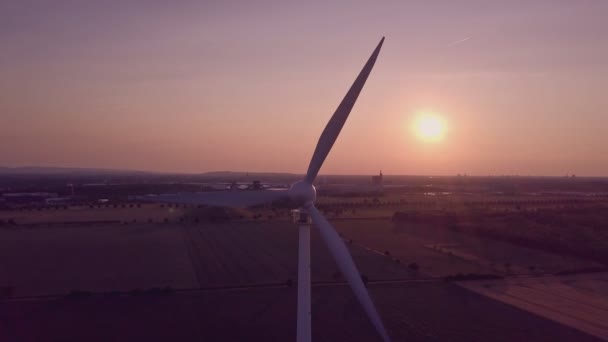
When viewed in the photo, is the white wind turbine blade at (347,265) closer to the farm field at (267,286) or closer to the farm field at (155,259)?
the farm field at (267,286)

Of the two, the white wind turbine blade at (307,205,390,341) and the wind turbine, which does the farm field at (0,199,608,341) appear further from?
the white wind turbine blade at (307,205,390,341)

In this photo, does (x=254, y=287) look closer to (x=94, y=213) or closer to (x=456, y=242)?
(x=456, y=242)

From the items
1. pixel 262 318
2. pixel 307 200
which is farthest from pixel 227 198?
pixel 262 318

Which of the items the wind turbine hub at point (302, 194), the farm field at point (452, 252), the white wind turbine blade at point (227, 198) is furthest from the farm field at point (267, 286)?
the wind turbine hub at point (302, 194)

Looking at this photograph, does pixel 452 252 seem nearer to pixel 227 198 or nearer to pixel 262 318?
pixel 262 318

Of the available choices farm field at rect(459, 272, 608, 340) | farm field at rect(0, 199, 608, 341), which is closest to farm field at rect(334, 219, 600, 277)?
farm field at rect(0, 199, 608, 341)

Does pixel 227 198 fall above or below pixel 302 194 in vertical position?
below
